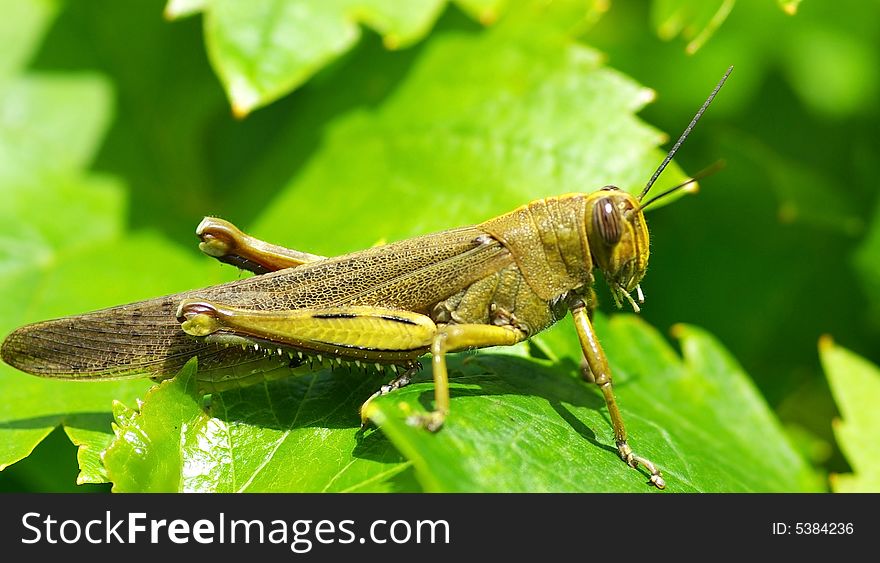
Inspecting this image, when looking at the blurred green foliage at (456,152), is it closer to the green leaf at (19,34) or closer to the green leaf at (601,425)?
the green leaf at (19,34)

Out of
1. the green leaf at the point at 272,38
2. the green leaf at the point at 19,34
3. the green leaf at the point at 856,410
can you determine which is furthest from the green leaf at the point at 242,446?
the green leaf at the point at 19,34

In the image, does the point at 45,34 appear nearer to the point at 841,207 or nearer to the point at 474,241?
the point at 474,241

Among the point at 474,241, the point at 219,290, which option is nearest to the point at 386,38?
the point at 474,241

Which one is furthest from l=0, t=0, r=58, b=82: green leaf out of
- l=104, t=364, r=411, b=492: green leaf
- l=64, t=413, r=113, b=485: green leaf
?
l=104, t=364, r=411, b=492: green leaf

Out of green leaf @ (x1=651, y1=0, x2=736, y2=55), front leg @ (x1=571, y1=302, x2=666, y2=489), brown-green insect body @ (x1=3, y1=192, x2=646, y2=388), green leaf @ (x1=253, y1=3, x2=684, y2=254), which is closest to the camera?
front leg @ (x1=571, y1=302, x2=666, y2=489)

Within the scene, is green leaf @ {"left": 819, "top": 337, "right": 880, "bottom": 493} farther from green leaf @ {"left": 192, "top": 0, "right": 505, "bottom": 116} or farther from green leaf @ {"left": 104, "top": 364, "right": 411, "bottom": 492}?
green leaf @ {"left": 192, "top": 0, "right": 505, "bottom": 116}
